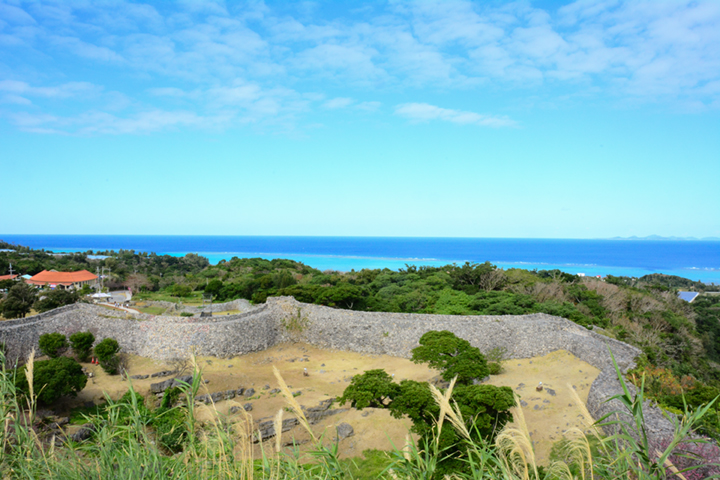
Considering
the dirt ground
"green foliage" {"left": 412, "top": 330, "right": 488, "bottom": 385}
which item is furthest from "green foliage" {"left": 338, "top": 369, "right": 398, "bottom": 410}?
"green foliage" {"left": 412, "top": 330, "right": 488, "bottom": 385}

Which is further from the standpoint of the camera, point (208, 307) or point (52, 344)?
point (208, 307)

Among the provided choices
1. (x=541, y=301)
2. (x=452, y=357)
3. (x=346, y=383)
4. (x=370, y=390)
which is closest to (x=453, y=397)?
(x=370, y=390)

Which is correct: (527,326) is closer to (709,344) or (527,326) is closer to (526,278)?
(526,278)

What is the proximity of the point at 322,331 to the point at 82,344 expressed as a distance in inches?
502

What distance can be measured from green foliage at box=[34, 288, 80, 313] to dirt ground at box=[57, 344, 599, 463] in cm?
680

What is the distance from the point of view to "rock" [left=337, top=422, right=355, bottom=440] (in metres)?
13.8

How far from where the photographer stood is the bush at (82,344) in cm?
1972

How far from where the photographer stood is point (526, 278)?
99.1ft

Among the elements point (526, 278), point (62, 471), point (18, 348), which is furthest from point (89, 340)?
point (526, 278)

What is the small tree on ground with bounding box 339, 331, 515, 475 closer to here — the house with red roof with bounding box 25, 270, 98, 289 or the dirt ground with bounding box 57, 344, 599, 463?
the dirt ground with bounding box 57, 344, 599, 463

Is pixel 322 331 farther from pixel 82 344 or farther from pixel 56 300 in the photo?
pixel 56 300

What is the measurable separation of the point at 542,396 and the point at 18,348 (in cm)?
2527

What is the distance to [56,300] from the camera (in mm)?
23875

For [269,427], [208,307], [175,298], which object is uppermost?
[208,307]
